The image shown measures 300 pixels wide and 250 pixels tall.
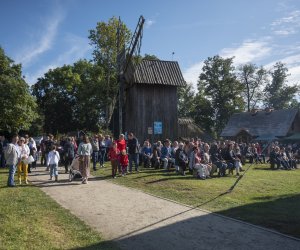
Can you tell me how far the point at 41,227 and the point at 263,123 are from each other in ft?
158

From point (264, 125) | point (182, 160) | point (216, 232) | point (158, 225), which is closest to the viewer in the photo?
point (216, 232)

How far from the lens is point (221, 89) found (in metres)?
67.2

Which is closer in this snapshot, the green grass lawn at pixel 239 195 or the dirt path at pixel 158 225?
the dirt path at pixel 158 225

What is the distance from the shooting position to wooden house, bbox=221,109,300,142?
49219 mm

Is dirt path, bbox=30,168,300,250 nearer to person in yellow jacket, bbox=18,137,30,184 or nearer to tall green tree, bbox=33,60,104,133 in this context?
person in yellow jacket, bbox=18,137,30,184

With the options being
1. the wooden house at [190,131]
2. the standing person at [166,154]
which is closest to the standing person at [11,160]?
the standing person at [166,154]

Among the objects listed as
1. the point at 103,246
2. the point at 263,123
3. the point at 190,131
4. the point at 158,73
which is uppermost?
the point at 158,73

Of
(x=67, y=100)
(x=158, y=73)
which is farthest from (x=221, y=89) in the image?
(x=158, y=73)

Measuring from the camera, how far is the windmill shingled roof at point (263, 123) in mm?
49406

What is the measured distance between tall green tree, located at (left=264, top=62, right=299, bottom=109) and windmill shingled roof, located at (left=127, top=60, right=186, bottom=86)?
55.8 metres

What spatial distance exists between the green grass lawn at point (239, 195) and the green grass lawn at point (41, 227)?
12.1 ft

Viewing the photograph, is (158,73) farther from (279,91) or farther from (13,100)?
(279,91)

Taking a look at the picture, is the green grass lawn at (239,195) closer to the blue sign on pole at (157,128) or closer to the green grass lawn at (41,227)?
the green grass lawn at (41,227)

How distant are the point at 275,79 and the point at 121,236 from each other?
8185 cm
